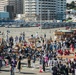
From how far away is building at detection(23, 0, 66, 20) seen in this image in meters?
169

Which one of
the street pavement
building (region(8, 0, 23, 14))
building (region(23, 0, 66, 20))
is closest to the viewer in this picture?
the street pavement

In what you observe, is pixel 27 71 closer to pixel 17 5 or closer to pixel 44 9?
pixel 44 9

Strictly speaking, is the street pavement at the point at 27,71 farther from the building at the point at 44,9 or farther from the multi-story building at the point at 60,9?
the multi-story building at the point at 60,9

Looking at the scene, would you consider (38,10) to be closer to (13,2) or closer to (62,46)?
(13,2)

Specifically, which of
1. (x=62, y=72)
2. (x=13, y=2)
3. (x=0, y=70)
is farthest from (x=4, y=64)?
(x=13, y=2)

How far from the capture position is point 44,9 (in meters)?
178

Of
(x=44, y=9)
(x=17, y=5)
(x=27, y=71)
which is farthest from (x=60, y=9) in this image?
(x=27, y=71)

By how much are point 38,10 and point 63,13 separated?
67.7ft

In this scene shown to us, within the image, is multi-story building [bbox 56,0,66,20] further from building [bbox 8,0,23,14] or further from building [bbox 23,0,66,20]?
building [bbox 8,0,23,14]

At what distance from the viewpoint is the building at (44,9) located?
169 metres

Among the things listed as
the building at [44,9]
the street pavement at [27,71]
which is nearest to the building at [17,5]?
the building at [44,9]

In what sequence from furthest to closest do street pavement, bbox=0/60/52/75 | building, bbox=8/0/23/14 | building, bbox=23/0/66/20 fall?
building, bbox=8/0/23/14 < building, bbox=23/0/66/20 < street pavement, bbox=0/60/52/75

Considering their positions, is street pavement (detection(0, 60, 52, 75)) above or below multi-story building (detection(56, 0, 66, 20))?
above

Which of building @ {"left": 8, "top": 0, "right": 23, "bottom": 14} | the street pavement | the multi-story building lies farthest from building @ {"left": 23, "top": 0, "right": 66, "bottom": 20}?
the street pavement
